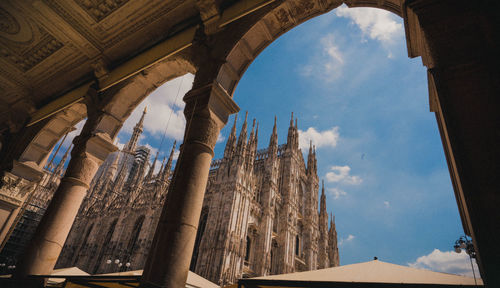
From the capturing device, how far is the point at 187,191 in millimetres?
3299

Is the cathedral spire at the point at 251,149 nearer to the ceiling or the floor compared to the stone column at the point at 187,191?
nearer to the ceiling

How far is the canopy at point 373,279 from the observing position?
2406 millimetres

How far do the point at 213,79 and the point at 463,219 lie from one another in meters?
Result: 3.44

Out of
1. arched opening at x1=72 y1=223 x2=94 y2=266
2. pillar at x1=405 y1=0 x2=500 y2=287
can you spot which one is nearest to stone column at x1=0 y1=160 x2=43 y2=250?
pillar at x1=405 y1=0 x2=500 y2=287

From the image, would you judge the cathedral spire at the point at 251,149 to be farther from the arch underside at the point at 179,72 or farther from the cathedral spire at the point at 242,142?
the arch underside at the point at 179,72

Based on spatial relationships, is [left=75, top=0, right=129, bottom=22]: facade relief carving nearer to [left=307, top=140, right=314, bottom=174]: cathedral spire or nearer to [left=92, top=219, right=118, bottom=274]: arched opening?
[left=92, top=219, right=118, bottom=274]: arched opening

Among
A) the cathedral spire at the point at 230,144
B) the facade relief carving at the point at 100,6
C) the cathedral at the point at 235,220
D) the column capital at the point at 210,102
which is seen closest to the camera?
the column capital at the point at 210,102

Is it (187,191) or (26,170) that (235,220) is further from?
(187,191)

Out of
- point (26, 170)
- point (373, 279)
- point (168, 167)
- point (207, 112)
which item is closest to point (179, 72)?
point (207, 112)

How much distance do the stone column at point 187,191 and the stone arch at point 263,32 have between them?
49cm

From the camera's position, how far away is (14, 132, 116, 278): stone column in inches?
187

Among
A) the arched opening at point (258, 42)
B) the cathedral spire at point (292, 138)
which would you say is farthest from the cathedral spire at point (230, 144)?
the arched opening at point (258, 42)

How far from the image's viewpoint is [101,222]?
31.8 meters

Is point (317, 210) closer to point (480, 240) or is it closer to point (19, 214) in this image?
point (19, 214)
